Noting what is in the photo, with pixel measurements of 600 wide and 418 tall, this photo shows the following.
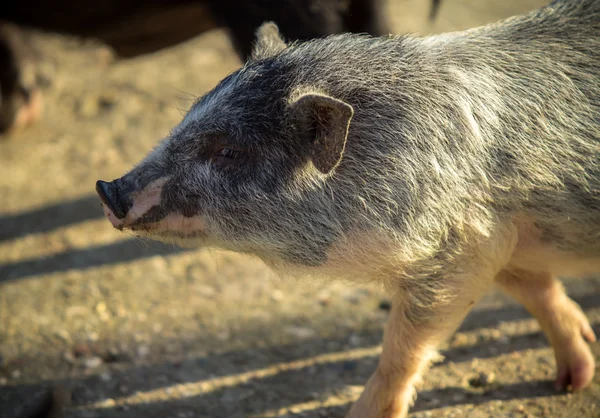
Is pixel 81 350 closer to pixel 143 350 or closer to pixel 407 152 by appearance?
pixel 143 350

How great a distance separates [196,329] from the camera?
382cm

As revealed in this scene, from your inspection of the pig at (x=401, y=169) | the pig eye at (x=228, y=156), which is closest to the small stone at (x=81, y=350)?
the pig at (x=401, y=169)

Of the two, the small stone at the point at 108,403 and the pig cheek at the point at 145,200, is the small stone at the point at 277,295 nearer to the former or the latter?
the small stone at the point at 108,403

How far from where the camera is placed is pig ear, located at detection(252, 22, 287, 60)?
9.63 ft

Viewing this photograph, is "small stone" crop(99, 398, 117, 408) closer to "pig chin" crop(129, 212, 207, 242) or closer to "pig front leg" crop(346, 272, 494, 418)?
"pig chin" crop(129, 212, 207, 242)

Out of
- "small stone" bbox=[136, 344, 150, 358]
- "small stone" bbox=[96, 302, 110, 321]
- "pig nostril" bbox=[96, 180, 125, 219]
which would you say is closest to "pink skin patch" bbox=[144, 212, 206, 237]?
"pig nostril" bbox=[96, 180, 125, 219]

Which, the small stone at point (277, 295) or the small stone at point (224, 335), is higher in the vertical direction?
the small stone at point (277, 295)

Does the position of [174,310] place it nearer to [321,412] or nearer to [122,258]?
[122,258]

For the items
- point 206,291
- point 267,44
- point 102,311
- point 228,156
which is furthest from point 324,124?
point 102,311

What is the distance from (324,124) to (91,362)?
1.88 m

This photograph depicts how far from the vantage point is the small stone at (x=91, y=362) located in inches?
138

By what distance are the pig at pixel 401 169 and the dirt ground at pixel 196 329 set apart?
0.63 m

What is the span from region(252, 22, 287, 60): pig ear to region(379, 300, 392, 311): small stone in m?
1.68

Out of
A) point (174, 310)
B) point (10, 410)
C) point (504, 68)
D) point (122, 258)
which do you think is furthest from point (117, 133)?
point (504, 68)
